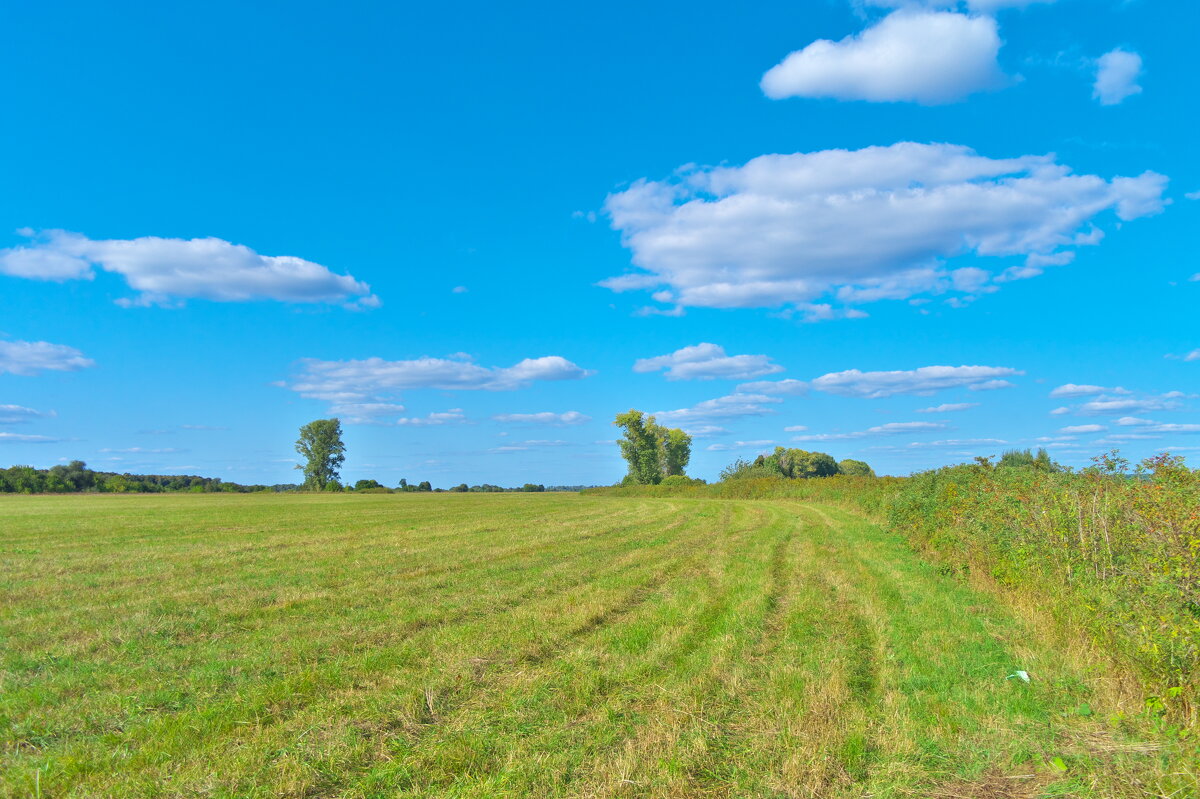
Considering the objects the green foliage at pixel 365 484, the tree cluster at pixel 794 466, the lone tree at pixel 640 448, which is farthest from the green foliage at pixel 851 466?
the green foliage at pixel 365 484

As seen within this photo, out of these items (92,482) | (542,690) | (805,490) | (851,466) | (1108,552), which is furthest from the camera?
(851,466)

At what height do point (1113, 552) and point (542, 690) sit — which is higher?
point (1113, 552)

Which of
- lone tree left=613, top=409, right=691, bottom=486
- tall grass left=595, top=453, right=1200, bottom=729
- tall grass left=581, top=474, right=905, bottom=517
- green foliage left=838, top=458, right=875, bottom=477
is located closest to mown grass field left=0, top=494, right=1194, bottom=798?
tall grass left=595, top=453, right=1200, bottom=729

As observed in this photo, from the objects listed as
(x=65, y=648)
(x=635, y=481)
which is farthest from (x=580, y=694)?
(x=635, y=481)

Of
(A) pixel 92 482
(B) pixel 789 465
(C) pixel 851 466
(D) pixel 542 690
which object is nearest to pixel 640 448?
(B) pixel 789 465

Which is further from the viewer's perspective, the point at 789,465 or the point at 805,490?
the point at 789,465

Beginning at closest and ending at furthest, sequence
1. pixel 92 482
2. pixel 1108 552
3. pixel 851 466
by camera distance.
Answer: pixel 1108 552, pixel 92 482, pixel 851 466

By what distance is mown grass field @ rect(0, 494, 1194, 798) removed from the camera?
506cm

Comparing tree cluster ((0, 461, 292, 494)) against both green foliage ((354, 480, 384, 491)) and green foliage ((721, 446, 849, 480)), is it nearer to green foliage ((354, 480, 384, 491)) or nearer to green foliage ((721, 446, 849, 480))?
green foliage ((354, 480, 384, 491))

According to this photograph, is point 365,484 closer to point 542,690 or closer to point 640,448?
point 640,448

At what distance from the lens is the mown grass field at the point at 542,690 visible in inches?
199

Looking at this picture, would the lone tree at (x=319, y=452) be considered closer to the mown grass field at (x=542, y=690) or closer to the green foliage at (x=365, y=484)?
the green foliage at (x=365, y=484)

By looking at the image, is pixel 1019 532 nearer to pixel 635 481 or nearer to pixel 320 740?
pixel 320 740

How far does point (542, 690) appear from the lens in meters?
6.90
